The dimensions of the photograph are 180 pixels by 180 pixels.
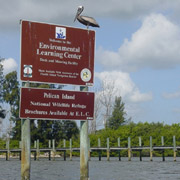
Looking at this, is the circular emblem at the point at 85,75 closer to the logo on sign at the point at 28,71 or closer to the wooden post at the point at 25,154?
the logo on sign at the point at 28,71

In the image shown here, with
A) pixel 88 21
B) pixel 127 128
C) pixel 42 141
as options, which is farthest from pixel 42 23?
pixel 42 141

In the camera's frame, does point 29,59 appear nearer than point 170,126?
Yes

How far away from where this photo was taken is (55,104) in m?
14.9

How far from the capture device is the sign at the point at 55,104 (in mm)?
14583

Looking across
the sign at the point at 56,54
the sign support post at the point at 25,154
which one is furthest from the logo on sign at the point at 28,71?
the sign support post at the point at 25,154

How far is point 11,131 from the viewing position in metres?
80.9

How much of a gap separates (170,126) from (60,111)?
61806mm

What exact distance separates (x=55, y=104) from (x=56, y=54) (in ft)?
5.29

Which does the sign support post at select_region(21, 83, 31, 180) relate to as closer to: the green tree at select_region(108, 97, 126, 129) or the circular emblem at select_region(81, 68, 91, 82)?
the circular emblem at select_region(81, 68, 91, 82)

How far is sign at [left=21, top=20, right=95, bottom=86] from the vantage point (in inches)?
577

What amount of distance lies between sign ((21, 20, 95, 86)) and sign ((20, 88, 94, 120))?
38cm

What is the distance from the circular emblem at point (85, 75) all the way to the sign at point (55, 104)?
1.51 ft

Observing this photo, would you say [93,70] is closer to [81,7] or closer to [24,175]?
[81,7]

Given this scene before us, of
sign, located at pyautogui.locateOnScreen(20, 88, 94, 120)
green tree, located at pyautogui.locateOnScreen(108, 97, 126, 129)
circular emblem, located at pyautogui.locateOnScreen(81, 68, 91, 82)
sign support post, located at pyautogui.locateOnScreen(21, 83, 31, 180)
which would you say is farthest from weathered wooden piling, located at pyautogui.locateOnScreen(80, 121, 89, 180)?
green tree, located at pyautogui.locateOnScreen(108, 97, 126, 129)
